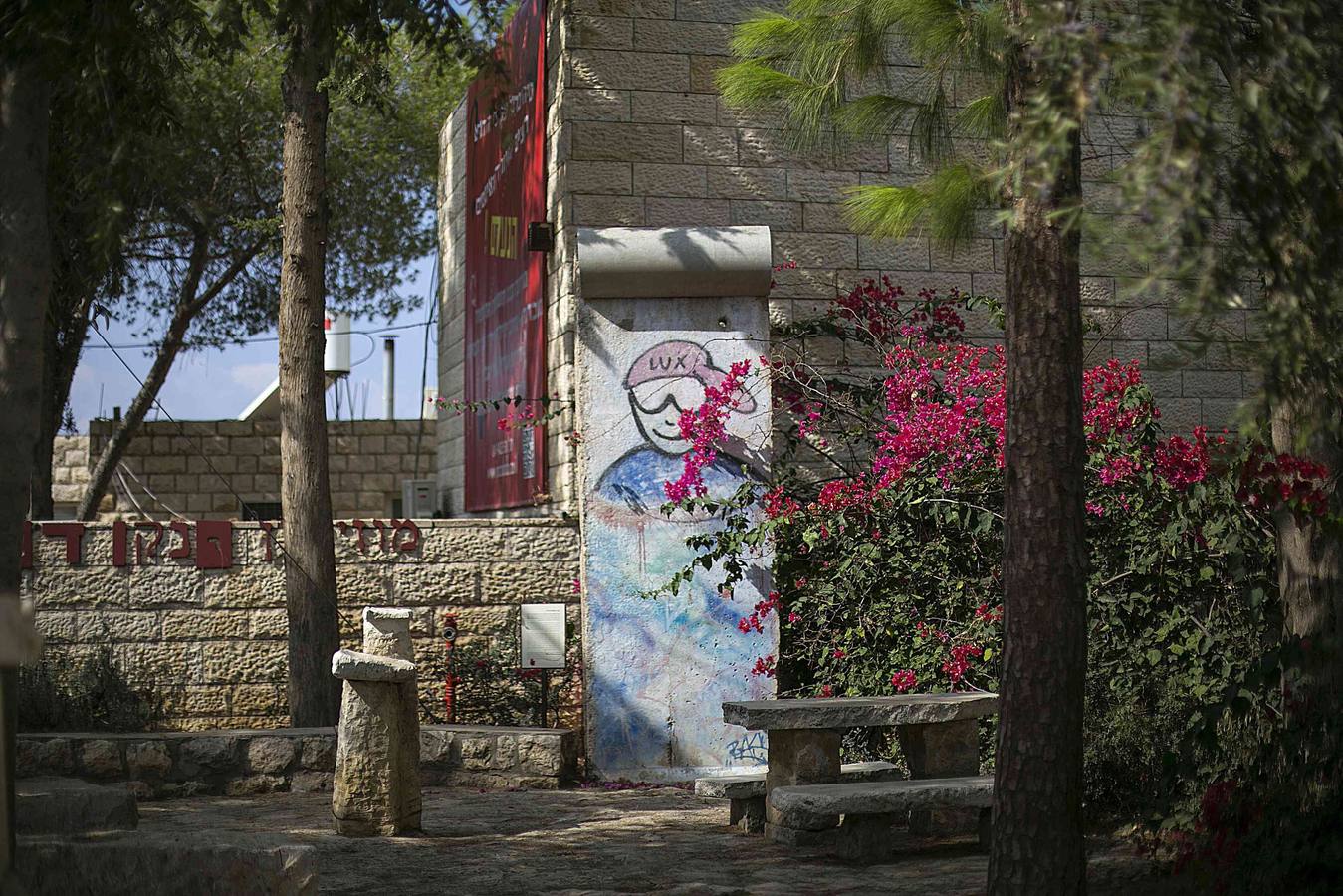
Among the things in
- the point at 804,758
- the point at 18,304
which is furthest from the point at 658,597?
the point at 18,304

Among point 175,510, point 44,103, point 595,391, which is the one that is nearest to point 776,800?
point 595,391

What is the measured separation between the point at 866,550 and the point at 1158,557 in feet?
5.20

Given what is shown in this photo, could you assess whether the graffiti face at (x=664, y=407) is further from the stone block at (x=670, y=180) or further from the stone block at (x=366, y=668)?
the stone block at (x=366, y=668)

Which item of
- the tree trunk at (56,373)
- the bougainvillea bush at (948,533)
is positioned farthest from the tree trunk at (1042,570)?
the tree trunk at (56,373)

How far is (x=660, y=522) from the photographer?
29.4 ft

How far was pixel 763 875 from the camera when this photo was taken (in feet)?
20.0

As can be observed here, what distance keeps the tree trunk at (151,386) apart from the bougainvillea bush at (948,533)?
10232 millimetres

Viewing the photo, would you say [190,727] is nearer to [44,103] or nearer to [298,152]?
[298,152]

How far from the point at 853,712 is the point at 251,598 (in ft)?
13.9

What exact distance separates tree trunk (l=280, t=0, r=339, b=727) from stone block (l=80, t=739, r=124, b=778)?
Answer: 1.05 metres

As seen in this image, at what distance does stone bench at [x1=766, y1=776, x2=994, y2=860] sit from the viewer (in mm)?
6250

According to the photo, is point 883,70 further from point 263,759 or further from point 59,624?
point 59,624

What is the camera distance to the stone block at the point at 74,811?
5484 millimetres

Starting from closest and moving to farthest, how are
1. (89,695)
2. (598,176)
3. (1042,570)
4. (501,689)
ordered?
(1042,570), (89,695), (501,689), (598,176)
